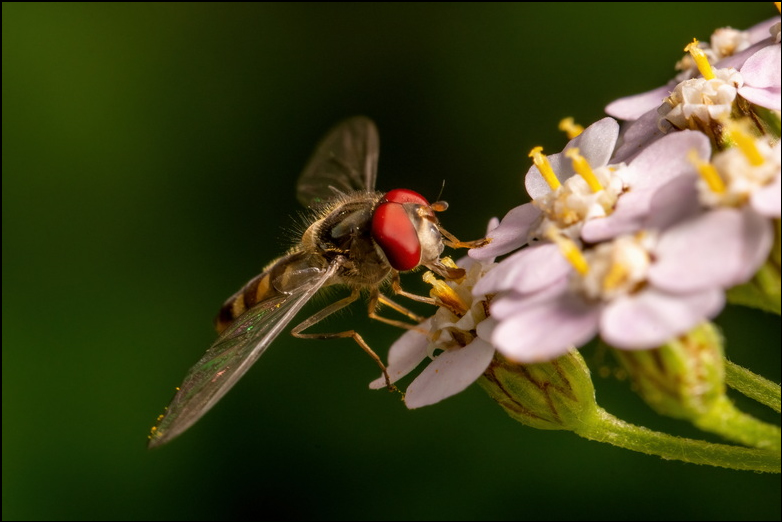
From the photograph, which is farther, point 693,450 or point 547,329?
point 693,450

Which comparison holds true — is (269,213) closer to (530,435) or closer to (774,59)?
(530,435)

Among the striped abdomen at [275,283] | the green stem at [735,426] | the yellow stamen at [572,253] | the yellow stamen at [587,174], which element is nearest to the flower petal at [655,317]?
the yellow stamen at [572,253]

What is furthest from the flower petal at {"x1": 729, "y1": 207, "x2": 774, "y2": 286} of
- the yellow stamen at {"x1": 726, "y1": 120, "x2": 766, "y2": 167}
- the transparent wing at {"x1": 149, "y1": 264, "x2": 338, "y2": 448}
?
the transparent wing at {"x1": 149, "y1": 264, "x2": 338, "y2": 448}

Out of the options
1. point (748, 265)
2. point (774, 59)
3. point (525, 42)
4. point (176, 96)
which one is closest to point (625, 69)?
point (525, 42)

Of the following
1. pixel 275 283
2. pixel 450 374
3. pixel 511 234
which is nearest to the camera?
pixel 450 374

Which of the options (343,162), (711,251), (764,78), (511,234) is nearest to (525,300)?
(711,251)

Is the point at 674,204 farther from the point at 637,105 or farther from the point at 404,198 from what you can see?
the point at 404,198
